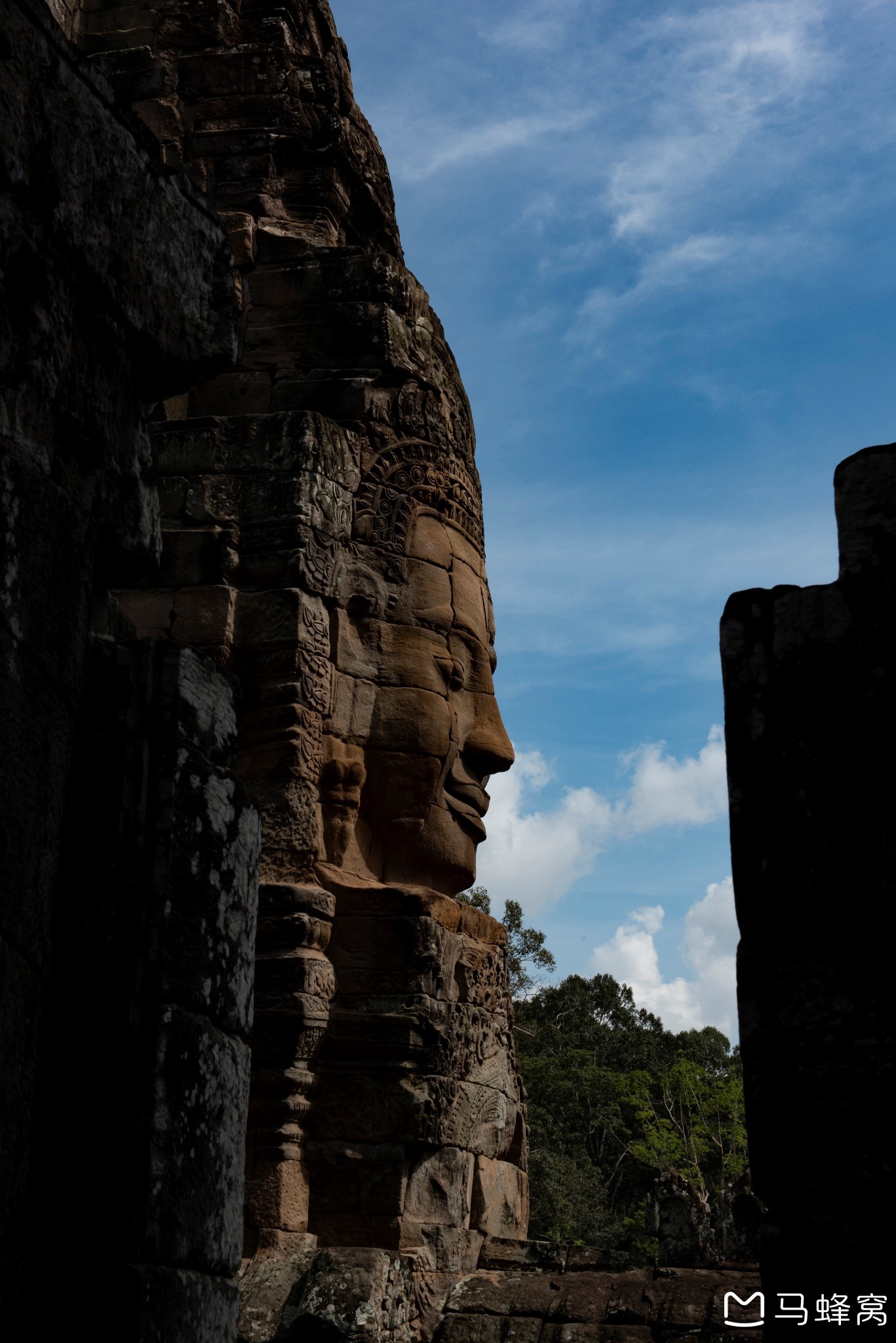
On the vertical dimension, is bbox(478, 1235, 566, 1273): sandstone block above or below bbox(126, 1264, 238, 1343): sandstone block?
below

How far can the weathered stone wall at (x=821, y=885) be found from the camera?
264 centimetres

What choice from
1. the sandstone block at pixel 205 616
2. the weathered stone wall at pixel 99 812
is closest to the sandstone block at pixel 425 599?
the sandstone block at pixel 205 616

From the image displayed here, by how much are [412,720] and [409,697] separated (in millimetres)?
132

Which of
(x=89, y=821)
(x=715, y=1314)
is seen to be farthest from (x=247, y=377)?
(x=89, y=821)

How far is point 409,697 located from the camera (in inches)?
329

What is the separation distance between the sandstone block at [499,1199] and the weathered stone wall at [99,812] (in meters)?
5.44

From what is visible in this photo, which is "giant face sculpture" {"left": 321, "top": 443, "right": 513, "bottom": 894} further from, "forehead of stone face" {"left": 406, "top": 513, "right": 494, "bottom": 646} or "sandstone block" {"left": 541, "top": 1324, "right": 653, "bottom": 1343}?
"sandstone block" {"left": 541, "top": 1324, "right": 653, "bottom": 1343}

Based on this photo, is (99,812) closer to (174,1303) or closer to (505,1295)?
(174,1303)

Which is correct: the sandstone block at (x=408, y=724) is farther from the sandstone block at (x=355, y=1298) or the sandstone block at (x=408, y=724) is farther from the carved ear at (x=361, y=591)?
the sandstone block at (x=355, y=1298)

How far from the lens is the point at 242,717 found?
8.02m

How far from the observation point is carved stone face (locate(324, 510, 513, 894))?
325 inches

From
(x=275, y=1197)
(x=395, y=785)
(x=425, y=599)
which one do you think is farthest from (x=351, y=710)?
(x=275, y=1197)

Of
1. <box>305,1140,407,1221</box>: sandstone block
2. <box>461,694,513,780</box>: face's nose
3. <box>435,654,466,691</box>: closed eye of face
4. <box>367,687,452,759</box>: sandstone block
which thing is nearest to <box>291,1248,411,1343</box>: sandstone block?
<box>305,1140,407,1221</box>: sandstone block

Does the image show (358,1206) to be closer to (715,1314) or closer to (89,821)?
(715,1314)
